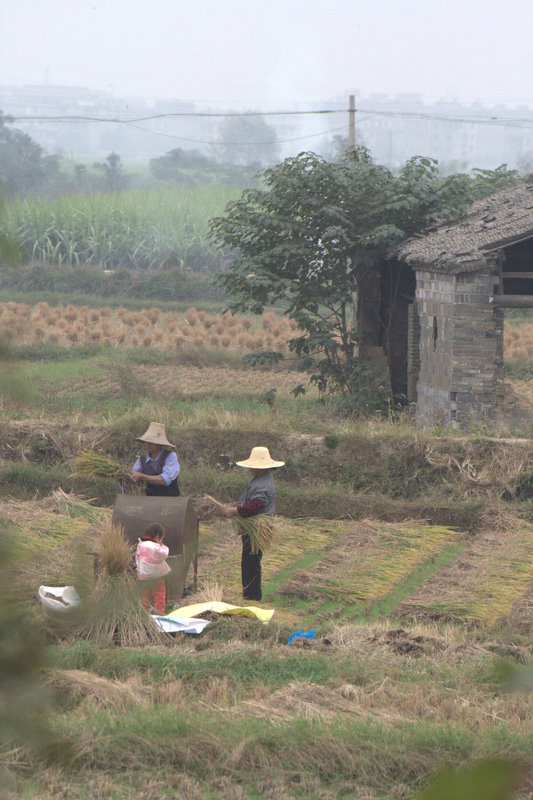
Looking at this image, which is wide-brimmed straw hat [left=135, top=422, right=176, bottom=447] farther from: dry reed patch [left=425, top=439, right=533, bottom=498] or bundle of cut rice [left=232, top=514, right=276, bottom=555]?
dry reed patch [left=425, top=439, right=533, bottom=498]

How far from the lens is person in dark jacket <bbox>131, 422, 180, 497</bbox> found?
9523mm

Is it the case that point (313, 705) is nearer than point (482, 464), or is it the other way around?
point (313, 705)

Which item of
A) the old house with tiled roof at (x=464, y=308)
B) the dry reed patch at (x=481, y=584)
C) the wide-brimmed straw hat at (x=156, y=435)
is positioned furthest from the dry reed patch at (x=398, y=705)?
the old house with tiled roof at (x=464, y=308)

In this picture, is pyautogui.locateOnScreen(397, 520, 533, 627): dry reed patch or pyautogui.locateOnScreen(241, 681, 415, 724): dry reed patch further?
pyautogui.locateOnScreen(397, 520, 533, 627): dry reed patch

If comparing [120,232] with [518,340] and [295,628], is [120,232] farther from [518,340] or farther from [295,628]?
[295,628]

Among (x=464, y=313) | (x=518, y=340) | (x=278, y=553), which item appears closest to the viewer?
(x=278, y=553)

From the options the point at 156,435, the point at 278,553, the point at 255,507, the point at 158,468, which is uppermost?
the point at 156,435

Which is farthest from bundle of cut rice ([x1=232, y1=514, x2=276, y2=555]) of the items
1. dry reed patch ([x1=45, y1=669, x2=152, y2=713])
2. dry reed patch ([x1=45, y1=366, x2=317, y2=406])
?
dry reed patch ([x1=45, y1=366, x2=317, y2=406])

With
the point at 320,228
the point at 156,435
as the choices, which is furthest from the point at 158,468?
the point at 320,228

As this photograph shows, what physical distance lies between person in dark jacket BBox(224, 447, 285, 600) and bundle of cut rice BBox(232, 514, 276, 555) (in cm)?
7

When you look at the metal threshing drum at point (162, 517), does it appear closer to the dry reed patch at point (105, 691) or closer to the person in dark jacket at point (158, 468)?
the person in dark jacket at point (158, 468)

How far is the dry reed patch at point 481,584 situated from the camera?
8.44 metres

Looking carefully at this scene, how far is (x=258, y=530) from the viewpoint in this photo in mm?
8578

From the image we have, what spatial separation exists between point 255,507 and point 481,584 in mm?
2419
